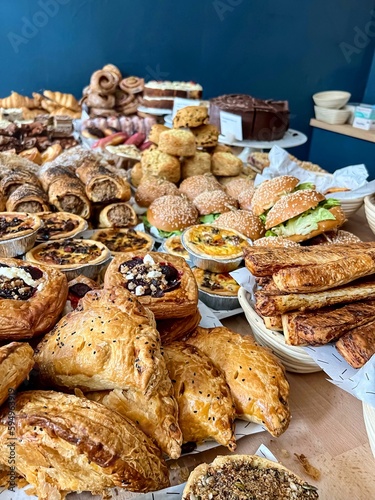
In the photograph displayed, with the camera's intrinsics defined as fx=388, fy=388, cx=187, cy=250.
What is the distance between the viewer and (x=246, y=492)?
32.8 inches

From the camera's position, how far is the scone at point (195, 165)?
2957mm

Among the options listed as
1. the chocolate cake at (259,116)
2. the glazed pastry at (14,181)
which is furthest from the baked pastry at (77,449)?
the chocolate cake at (259,116)

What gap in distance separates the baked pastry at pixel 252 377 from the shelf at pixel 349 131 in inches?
219

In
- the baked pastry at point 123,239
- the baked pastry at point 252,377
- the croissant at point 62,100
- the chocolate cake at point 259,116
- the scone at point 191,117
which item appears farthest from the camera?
the croissant at point 62,100

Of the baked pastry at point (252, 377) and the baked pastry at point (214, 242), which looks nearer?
the baked pastry at point (252, 377)

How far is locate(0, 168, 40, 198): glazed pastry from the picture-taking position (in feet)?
7.46

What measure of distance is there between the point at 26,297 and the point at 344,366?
99cm

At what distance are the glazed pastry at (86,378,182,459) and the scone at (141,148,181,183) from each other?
6.71ft

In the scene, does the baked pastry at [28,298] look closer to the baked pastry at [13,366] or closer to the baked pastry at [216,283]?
the baked pastry at [13,366]

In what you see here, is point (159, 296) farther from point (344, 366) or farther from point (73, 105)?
point (73, 105)

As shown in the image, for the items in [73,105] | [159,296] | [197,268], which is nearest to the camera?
[159,296]

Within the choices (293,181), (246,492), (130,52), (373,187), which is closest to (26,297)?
(246,492)

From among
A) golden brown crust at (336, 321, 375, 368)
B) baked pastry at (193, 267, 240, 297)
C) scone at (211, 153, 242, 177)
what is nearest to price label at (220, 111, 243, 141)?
scone at (211, 153, 242, 177)

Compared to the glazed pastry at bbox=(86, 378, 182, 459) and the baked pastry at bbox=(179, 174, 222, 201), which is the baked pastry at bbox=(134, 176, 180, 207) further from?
the glazed pastry at bbox=(86, 378, 182, 459)
